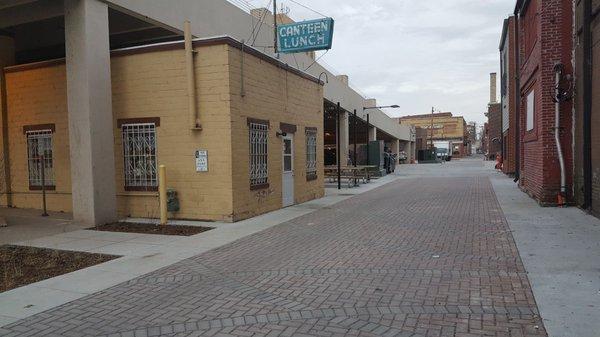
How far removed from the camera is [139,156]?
12.2m

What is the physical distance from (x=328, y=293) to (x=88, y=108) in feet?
25.8

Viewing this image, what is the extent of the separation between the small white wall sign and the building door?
341 cm

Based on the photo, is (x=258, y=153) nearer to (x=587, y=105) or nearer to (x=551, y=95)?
(x=551, y=95)

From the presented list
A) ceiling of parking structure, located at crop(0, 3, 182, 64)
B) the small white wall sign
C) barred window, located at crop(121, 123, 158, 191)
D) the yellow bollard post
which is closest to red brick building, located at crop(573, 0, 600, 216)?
the small white wall sign

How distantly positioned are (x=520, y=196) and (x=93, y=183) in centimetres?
1269

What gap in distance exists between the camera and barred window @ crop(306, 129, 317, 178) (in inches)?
648

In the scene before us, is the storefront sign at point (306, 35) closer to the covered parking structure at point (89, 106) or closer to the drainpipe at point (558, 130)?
the covered parking structure at point (89, 106)

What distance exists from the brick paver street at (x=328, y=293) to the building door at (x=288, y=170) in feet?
16.2

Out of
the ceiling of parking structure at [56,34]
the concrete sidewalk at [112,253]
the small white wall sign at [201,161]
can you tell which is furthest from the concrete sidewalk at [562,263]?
the ceiling of parking structure at [56,34]

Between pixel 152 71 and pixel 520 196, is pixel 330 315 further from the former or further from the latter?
pixel 520 196

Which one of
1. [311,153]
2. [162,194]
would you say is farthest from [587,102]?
[162,194]

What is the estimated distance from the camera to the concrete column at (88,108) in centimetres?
1098

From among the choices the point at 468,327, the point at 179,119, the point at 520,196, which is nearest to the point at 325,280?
the point at 468,327

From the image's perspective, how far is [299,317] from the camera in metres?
4.94
